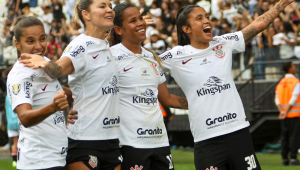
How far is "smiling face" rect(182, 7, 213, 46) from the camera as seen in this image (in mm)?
4940

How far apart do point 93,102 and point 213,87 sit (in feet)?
4.30

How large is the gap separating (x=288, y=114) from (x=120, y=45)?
22.3ft

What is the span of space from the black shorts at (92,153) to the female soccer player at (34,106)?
24 centimetres

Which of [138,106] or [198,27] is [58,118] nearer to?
[138,106]

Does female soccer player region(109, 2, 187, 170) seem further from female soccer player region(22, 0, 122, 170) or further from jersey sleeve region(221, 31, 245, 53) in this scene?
jersey sleeve region(221, 31, 245, 53)

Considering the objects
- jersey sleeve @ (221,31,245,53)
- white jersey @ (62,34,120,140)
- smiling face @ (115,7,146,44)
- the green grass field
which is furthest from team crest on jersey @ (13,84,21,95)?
the green grass field

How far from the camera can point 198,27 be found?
4.98 meters

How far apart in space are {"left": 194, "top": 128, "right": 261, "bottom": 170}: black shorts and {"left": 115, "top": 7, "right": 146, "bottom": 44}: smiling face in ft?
4.32

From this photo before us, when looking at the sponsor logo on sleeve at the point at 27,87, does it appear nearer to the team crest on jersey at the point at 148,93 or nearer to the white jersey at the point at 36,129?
the white jersey at the point at 36,129

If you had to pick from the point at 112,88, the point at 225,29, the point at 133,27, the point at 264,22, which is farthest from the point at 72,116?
the point at 225,29

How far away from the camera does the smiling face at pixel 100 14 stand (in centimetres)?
436

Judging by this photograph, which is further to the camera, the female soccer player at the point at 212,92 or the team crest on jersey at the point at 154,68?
the team crest on jersey at the point at 154,68

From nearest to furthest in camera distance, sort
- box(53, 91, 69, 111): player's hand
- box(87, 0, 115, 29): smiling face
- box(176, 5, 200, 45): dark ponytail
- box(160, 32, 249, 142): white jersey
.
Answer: box(53, 91, 69, 111): player's hand
box(87, 0, 115, 29): smiling face
box(160, 32, 249, 142): white jersey
box(176, 5, 200, 45): dark ponytail

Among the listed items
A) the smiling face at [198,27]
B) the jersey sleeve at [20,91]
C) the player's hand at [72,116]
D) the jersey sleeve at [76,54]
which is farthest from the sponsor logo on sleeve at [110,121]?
the smiling face at [198,27]
